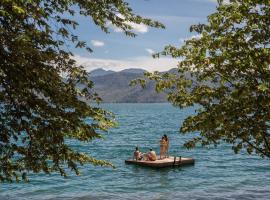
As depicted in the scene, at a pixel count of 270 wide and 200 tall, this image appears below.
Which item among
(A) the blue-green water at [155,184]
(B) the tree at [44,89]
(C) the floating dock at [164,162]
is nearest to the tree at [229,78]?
(B) the tree at [44,89]

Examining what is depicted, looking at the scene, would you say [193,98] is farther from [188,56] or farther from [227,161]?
[227,161]

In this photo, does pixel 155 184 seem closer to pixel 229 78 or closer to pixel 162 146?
pixel 162 146

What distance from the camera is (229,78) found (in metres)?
16.1

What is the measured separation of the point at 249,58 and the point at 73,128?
6.15m

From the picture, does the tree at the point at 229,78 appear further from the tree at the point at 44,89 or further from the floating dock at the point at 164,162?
the floating dock at the point at 164,162

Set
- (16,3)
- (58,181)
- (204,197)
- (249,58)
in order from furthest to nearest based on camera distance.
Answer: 1. (58,181)
2. (204,197)
3. (249,58)
4. (16,3)

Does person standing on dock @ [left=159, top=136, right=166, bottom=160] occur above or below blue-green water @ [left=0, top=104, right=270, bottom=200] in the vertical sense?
above

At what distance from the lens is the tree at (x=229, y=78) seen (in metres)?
14.6

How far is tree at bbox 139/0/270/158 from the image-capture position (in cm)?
1465

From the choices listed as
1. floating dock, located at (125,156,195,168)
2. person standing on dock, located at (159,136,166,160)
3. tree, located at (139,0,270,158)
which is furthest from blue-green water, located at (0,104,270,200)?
tree, located at (139,0,270,158)

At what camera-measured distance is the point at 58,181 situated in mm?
39938

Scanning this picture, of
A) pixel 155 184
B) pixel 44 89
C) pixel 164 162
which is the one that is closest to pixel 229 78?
pixel 44 89

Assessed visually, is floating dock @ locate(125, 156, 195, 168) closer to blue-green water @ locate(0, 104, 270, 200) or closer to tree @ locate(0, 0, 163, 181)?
blue-green water @ locate(0, 104, 270, 200)

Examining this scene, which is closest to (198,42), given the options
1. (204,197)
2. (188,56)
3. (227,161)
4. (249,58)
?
(188,56)
